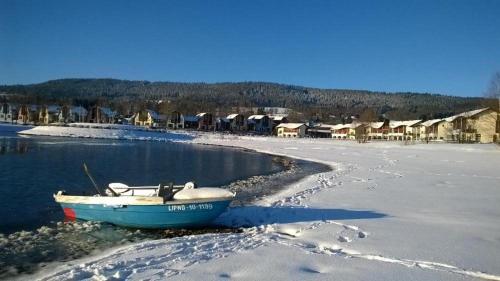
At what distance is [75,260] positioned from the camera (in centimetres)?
1288

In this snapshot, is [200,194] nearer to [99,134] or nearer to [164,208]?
[164,208]

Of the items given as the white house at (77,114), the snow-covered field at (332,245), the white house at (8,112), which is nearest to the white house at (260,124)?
the white house at (77,114)

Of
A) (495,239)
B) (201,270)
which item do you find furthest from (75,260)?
(495,239)

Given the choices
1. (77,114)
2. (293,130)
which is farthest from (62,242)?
(77,114)

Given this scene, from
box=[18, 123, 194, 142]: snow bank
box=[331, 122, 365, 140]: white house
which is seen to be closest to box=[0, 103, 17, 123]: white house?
box=[18, 123, 194, 142]: snow bank

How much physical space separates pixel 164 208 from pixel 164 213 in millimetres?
197

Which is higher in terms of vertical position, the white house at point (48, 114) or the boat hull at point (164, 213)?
the white house at point (48, 114)

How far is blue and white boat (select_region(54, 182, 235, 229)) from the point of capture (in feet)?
53.0

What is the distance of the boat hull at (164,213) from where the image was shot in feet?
53.0

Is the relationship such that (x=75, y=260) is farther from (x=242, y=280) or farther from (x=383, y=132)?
(x=383, y=132)

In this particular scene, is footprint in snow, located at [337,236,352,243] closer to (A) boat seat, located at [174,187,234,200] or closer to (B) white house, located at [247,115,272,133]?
(A) boat seat, located at [174,187,234,200]

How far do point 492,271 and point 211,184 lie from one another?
21.1 meters

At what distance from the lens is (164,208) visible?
16.1m

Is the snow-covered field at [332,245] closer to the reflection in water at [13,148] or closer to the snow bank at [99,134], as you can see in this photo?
the reflection in water at [13,148]
